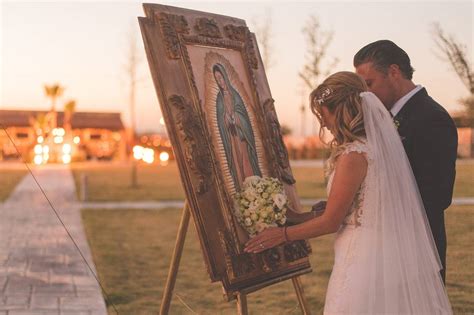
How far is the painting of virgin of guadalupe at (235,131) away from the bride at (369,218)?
0.79 meters

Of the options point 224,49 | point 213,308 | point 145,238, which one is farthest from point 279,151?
point 145,238

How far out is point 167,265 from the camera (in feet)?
34.9

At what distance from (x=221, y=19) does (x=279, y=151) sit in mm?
986

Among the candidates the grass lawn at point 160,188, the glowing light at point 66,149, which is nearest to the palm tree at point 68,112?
the glowing light at point 66,149

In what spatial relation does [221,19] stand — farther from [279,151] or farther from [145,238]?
[145,238]

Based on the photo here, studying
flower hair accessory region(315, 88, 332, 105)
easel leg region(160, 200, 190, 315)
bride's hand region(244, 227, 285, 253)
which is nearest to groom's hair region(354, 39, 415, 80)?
→ flower hair accessory region(315, 88, 332, 105)

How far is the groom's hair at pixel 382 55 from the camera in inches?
165

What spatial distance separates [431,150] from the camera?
4238 mm

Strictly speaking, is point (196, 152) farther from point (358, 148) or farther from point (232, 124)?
point (358, 148)

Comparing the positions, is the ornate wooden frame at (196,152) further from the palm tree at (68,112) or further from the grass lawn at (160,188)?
the palm tree at (68,112)

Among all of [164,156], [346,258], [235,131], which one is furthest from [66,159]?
[346,258]

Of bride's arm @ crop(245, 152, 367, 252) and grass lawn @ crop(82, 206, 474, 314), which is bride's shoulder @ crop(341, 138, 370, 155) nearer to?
bride's arm @ crop(245, 152, 367, 252)

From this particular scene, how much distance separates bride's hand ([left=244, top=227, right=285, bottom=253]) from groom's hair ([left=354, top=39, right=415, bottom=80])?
3.49 ft

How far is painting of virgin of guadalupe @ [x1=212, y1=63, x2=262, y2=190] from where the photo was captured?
4.72 metres
